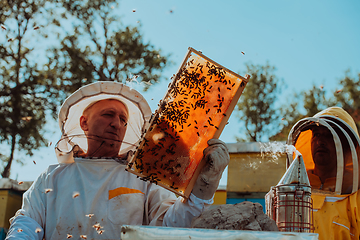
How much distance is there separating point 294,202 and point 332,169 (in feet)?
7.02

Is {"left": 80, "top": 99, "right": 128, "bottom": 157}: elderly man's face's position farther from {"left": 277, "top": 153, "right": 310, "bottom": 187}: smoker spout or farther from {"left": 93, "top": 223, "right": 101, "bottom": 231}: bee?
{"left": 277, "top": 153, "right": 310, "bottom": 187}: smoker spout

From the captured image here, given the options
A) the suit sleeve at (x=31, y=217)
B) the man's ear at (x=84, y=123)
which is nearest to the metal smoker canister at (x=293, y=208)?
the suit sleeve at (x=31, y=217)

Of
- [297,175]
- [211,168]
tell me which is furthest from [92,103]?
[297,175]

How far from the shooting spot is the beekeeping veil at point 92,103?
4059 millimetres

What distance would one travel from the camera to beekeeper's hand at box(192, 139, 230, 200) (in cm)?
278

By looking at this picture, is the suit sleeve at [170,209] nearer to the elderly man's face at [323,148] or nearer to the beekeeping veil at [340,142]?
the beekeeping veil at [340,142]

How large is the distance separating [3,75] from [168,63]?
680cm

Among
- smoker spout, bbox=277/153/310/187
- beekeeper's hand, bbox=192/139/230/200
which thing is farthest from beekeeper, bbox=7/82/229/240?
smoker spout, bbox=277/153/310/187

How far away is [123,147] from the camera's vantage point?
4.13 meters

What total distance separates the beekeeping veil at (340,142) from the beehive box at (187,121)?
176 centimetres

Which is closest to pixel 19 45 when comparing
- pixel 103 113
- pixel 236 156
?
pixel 236 156

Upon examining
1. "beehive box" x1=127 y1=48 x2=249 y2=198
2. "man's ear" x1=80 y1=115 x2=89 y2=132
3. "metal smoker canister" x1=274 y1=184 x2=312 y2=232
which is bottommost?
"metal smoker canister" x1=274 y1=184 x2=312 y2=232

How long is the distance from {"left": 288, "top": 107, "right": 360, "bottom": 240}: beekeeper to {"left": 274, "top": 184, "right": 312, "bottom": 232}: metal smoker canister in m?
1.69

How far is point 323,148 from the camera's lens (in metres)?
4.57
